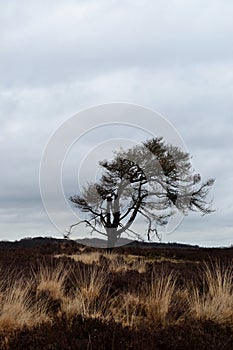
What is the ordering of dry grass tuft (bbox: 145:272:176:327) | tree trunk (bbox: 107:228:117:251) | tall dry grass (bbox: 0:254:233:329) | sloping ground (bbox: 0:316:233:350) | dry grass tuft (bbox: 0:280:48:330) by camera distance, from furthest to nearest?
tree trunk (bbox: 107:228:117:251) → dry grass tuft (bbox: 145:272:176:327) → tall dry grass (bbox: 0:254:233:329) → dry grass tuft (bbox: 0:280:48:330) → sloping ground (bbox: 0:316:233:350)

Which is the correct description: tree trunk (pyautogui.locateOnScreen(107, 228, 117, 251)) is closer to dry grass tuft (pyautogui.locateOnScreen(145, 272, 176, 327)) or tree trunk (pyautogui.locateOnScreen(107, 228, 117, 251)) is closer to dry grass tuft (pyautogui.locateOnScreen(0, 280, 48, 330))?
dry grass tuft (pyautogui.locateOnScreen(145, 272, 176, 327))

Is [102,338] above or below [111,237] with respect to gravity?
below

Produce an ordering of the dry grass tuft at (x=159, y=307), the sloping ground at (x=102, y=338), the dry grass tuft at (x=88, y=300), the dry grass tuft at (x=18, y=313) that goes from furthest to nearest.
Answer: the dry grass tuft at (x=159, y=307) → the dry grass tuft at (x=88, y=300) → the dry grass tuft at (x=18, y=313) → the sloping ground at (x=102, y=338)

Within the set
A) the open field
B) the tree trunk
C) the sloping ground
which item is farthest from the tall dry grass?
the tree trunk

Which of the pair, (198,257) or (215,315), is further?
(198,257)

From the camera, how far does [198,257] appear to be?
2433cm

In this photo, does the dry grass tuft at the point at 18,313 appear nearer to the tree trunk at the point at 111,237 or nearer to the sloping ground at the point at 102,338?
the sloping ground at the point at 102,338

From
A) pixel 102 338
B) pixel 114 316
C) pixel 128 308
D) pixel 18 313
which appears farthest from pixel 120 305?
pixel 102 338

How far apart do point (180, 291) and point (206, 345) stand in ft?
12.1

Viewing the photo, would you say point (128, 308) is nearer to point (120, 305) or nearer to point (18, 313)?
point (120, 305)

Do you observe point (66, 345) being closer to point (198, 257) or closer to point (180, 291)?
point (180, 291)

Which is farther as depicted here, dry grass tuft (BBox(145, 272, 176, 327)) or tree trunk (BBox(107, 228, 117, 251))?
tree trunk (BBox(107, 228, 117, 251))

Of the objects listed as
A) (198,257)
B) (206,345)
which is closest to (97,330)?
(206,345)

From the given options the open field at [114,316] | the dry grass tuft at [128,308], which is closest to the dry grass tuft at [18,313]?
the open field at [114,316]
